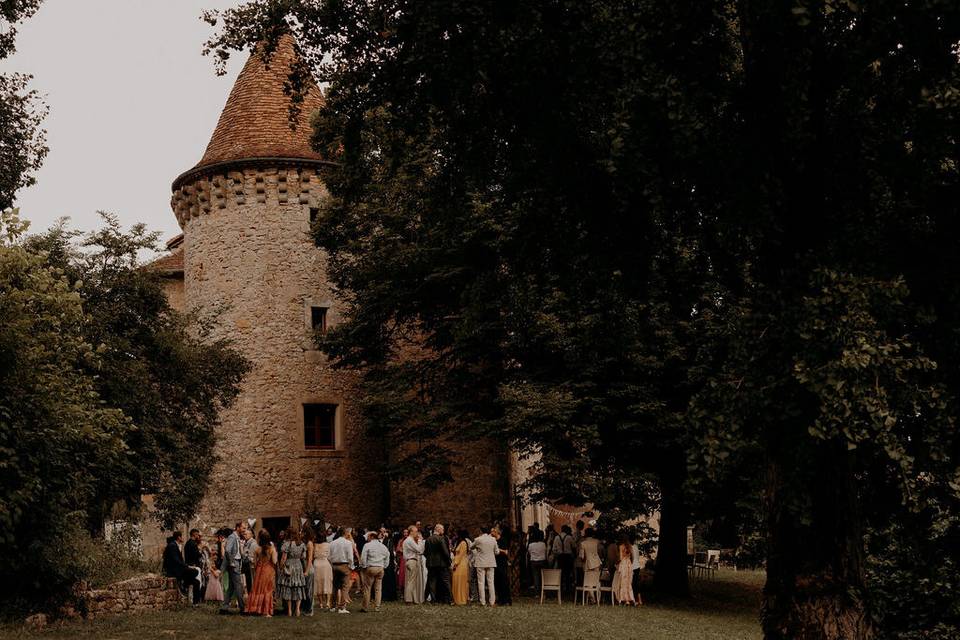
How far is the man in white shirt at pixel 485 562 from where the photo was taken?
20438mm

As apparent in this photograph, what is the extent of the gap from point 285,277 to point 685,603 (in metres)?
15.6

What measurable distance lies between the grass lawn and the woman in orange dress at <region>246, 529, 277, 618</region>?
1.39 feet

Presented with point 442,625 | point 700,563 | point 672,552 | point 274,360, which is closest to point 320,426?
point 274,360

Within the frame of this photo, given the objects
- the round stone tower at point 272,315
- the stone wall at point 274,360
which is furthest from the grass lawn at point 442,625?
the round stone tower at point 272,315

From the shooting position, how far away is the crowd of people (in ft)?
59.9

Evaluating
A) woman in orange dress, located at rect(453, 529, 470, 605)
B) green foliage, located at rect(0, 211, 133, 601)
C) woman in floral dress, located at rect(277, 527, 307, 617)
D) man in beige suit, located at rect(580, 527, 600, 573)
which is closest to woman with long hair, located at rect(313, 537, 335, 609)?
woman in floral dress, located at rect(277, 527, 307, 617)

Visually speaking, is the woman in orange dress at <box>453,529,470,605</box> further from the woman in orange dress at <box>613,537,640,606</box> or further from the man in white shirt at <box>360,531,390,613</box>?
the woman in orange dress at <box>613,537,640,606</box>

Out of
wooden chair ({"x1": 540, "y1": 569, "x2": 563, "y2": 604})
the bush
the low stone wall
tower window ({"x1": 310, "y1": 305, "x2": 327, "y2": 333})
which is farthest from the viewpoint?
tower window ({"x1": 310, "y1": 305, "x2": 327, "y2": 333})

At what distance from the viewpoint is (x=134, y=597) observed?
1820 cm

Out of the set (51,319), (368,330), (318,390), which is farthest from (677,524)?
(51,319)

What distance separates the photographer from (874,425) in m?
8.03

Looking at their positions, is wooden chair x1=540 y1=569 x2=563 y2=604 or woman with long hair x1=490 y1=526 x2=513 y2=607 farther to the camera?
wooden chair x1=540 y1=569 x2=563 y2=604

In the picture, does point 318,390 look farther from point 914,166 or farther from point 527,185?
point 914,166

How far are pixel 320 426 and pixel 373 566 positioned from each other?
45.9 feet
